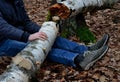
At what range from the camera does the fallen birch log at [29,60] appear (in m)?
4.23

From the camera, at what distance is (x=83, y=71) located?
17.7ft

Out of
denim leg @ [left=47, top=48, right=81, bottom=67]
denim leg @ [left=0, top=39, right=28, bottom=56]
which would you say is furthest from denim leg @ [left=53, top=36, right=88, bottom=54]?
denim leg @ [left=0, top=39, right=28, bottom=56]

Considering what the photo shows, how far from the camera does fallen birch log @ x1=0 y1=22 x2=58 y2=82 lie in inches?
167

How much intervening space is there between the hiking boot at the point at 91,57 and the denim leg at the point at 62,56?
0.17 metres

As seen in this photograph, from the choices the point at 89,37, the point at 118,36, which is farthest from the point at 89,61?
the point at 118,36

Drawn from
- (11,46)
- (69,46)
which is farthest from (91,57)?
(11,46)

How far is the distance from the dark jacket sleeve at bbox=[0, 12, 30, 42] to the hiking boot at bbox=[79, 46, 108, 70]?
1.02 m

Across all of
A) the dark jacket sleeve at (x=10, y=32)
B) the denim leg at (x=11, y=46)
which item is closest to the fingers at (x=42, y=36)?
the dark jacket sleeve at (x=10, y=32)

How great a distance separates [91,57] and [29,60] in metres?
1.22

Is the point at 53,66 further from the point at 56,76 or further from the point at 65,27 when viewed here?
the point at 65,27

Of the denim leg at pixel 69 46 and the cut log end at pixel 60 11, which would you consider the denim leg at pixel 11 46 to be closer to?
the denim leg at pixel 69 46

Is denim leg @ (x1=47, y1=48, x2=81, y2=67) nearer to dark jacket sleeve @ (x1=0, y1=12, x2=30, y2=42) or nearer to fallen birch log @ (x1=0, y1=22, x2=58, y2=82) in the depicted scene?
fallen birch log @ (x1=0, y1=22, x2=58, y2=82)

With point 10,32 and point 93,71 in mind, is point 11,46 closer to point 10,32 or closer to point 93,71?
point 10,32

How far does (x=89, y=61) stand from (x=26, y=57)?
3.95 feet
